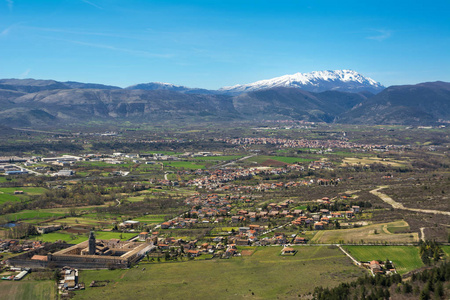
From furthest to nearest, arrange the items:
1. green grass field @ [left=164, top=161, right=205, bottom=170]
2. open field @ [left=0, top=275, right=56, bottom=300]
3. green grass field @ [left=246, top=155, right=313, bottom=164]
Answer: green grass field @ [left=246, top=155, right=313, bottom=164], green grass field @ [left=164, top=161, right=205, bottom=170], open field @ [left=0, top=275, right=56, bottom=300]

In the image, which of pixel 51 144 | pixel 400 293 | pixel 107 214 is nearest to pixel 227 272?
pixel 400 293

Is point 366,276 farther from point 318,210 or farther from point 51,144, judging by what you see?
point 51,144

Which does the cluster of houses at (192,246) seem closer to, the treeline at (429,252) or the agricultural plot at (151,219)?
the agricultural plot at (151,219)

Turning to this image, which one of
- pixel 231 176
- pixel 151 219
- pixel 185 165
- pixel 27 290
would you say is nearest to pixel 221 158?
pixel 185 165

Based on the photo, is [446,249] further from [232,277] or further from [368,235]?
[232,277]

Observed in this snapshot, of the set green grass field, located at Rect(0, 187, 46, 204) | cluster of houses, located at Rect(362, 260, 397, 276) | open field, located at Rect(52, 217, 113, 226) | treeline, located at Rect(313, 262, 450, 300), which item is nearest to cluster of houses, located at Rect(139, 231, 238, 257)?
open field, located at Rect(52, 217, 113, 226)

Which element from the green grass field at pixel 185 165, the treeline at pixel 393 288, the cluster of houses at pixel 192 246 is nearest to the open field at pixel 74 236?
the cluster of houses at pixel 192 246

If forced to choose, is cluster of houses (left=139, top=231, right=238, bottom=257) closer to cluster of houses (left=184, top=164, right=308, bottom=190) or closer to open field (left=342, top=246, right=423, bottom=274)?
open field (left=342, top=246, right=423, bottom=274)
